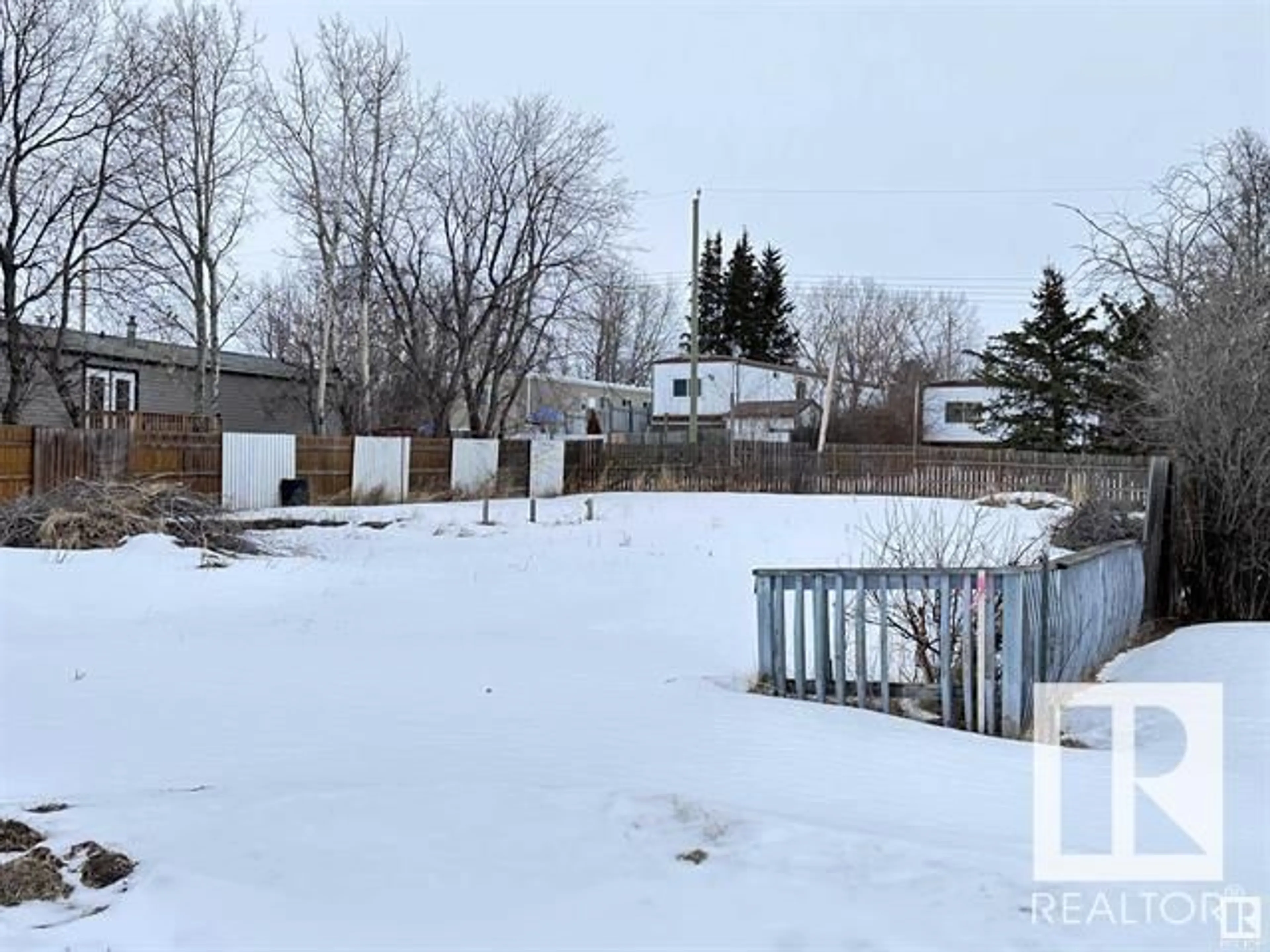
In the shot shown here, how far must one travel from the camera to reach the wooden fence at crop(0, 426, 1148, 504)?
67.7ft

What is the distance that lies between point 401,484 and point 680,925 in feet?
73.7

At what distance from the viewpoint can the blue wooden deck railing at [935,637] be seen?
19.8 ft

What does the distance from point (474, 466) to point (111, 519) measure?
49.7ft

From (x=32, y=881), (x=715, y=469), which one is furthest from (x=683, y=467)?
(x=32, y=881)

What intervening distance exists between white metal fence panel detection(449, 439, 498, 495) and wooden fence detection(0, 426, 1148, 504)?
0.18 meters

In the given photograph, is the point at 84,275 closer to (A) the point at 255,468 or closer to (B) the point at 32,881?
(A) the point at 255,468

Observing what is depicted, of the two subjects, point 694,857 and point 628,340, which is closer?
point 694,857

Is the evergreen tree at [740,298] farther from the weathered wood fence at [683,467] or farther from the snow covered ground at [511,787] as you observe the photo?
the snow covered ground at [511,787]

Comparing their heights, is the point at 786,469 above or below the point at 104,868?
above

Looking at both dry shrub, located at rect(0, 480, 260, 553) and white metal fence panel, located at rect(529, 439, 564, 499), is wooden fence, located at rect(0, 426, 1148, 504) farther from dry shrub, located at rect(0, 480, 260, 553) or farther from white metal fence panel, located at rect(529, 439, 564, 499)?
dry shrub, located at rect(0, 480, 260, 553)

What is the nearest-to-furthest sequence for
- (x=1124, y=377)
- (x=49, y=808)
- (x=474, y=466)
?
(x=49, y=808) < (x=1124, y=377) < (x=474, y=466)

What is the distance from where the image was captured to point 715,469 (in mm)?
31438

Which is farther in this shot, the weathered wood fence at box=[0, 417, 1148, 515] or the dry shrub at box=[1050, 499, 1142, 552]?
the weathered wood fence at box=[0, 417, 1148, 515]

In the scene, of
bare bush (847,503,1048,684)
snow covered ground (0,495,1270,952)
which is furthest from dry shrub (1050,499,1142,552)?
snow covered ground (0,495,1270,952)
